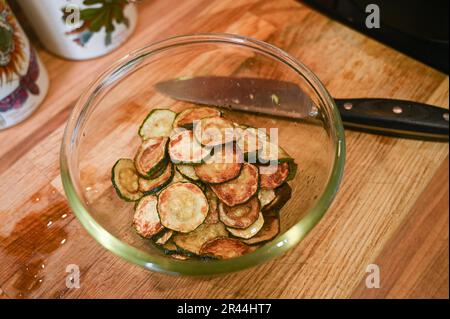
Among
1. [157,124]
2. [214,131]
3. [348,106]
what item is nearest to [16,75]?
[157,124]

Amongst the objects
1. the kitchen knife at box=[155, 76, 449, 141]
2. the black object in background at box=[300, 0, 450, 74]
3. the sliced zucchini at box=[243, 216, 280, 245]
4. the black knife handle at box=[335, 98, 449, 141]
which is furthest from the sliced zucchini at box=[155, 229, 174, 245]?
the black object in background at box=[300, 0, 450, 74]

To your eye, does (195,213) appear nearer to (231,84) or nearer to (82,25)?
(231,84)

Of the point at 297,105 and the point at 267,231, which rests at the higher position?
the point at 297,105

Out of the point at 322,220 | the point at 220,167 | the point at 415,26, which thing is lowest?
the point at 322,220

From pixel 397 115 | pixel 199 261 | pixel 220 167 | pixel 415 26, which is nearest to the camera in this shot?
pixel 199 261

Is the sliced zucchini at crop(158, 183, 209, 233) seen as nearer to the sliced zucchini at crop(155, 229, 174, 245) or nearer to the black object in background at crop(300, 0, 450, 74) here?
the sliced zucchini at crop(155, 229, 174, 245)

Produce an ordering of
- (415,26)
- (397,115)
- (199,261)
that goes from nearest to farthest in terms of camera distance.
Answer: (199,261), (397,115), (415,26)

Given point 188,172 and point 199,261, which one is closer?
point 199,261

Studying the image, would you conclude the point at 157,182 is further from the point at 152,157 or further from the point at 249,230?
the point at 249,230
